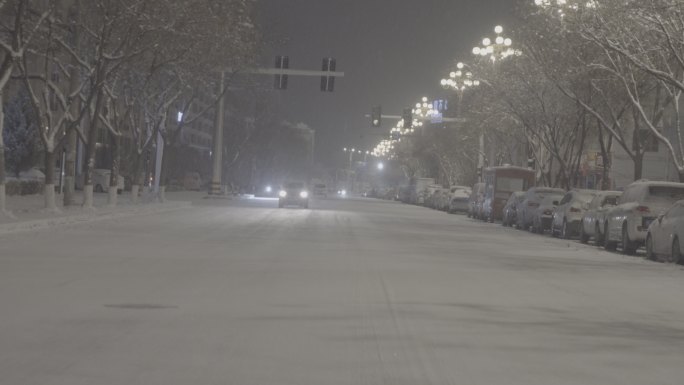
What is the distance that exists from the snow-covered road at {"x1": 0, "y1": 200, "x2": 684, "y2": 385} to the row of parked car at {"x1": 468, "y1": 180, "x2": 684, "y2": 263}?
1.23 metres

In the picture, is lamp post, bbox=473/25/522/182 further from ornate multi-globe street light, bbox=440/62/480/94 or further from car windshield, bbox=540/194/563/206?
car windshield, bbox=540/194/563/206

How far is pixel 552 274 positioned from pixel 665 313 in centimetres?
586

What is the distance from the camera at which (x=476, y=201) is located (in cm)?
5384

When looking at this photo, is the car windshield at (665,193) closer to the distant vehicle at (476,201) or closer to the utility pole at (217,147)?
the distant vehicle at (476,201)

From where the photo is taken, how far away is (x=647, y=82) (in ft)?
125

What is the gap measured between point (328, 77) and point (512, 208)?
1012 cm

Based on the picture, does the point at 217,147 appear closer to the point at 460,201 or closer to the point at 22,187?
the point at 460,201

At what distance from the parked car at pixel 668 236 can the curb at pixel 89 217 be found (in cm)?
1605

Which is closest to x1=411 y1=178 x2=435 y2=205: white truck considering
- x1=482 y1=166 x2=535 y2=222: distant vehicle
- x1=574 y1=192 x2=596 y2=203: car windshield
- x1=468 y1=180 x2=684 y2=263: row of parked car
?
x1=482 y1=166 x2=535 y2=222: distant vehicle

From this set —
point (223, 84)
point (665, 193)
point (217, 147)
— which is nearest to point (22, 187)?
point (223, 84)

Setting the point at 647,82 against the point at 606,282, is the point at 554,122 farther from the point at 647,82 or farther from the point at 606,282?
the point at 606,282

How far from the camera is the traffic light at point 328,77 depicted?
43.2 meters

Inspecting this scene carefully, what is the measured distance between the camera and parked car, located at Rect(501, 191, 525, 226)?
42.8 m

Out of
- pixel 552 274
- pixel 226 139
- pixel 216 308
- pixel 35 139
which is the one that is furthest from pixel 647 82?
pixel 226 139
